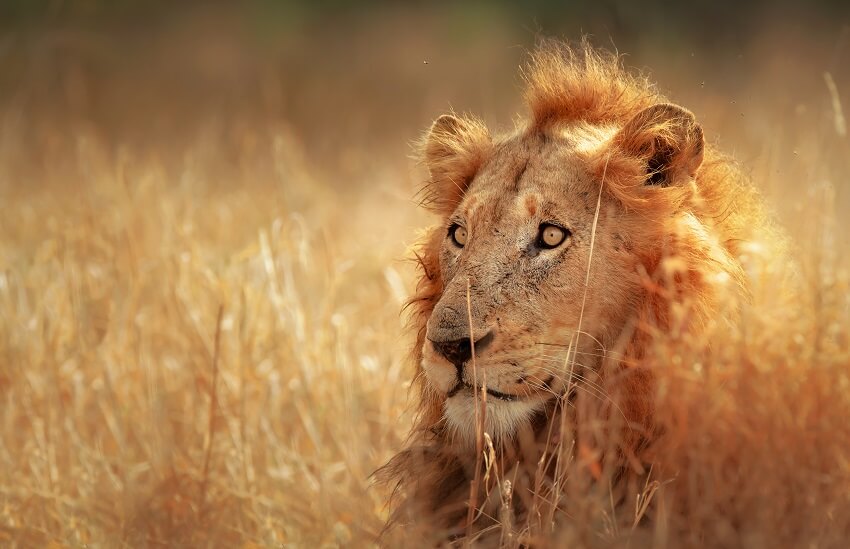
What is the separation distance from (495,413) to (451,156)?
1.19 m

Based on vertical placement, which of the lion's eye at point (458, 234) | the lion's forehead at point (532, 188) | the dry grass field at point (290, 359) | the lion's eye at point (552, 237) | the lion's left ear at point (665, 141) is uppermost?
the lion's left ear at point (665, 141)

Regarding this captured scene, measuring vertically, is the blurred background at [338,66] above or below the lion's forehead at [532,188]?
above

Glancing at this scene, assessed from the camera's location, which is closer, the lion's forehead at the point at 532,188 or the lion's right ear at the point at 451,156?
the lion's forehead at the point at 532,188

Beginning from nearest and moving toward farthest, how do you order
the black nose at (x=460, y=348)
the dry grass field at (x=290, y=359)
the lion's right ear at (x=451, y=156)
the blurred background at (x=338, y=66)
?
the dry grass field at (x=290, y=359) < the black nose at (x=460, y=348) < the lion's right ear at (x=451, y=156) < the blurred background at (x=338, y=66)

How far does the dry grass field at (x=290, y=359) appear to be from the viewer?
2883 millimetres

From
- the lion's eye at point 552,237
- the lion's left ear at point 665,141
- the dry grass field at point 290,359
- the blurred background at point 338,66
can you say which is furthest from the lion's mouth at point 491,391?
the blurred background at point 338,66

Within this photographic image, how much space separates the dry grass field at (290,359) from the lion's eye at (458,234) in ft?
1.55

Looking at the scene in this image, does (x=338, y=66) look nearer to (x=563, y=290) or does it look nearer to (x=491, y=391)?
(x=563, y=290)

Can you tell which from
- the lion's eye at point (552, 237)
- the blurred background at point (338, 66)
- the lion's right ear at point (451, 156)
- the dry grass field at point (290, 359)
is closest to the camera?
the dry grass field at point (290, 359)

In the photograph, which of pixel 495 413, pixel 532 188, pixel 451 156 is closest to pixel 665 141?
pixel 532 188

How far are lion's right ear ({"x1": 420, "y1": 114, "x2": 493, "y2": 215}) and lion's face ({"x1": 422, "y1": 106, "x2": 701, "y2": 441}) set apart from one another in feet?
1.11

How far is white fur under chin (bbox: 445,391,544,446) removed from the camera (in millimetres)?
3176

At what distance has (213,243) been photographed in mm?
7168

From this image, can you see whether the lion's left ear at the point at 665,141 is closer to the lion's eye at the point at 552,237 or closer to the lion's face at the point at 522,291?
the lion's face at the point at 522,291
